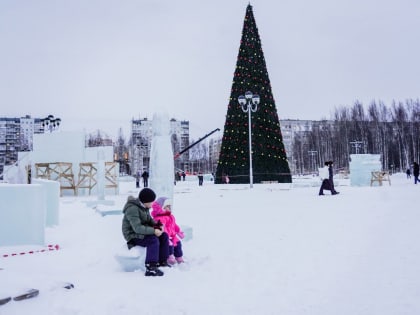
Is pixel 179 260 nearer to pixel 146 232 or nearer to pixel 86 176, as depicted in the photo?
pixel 146 232

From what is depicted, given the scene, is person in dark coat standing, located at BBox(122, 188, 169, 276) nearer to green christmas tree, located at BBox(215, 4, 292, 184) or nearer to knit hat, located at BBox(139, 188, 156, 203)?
knit hat, located at BBox(139, 188, 156, 203)

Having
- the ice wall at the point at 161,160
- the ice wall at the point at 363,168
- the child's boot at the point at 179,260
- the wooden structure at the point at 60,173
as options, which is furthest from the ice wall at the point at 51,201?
the ice wall at the point at 363,168

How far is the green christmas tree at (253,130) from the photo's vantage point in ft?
93.6

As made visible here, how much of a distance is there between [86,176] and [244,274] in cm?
1868

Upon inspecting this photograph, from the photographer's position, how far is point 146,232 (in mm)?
4648

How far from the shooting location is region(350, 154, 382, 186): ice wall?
78.1 ft

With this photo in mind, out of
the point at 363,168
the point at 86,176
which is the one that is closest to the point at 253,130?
the point at 363,168

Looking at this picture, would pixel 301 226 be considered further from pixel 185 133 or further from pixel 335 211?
pixel 185 133

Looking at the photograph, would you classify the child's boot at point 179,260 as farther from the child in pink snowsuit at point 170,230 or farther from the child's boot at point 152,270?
the child's boot at point 152,270

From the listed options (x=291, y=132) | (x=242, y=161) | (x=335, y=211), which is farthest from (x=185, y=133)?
(x=335, y=211)

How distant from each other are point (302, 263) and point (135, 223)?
2.28 m

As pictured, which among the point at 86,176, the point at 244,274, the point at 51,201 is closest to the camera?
the point at 244,274

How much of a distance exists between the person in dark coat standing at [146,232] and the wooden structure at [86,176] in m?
17.6

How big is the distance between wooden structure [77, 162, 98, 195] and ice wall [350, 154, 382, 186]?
1598cm
